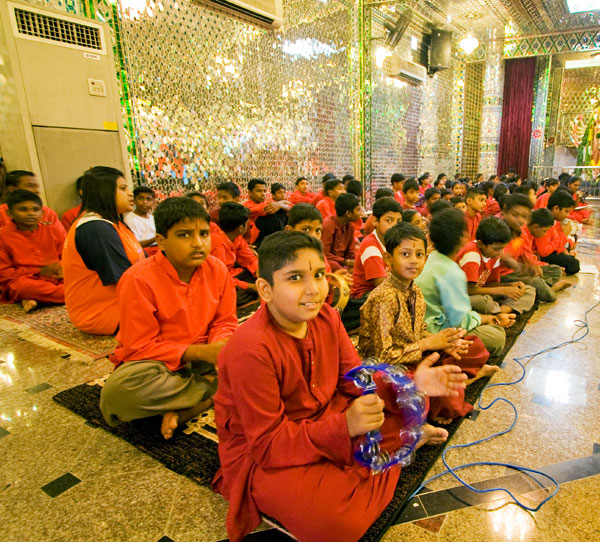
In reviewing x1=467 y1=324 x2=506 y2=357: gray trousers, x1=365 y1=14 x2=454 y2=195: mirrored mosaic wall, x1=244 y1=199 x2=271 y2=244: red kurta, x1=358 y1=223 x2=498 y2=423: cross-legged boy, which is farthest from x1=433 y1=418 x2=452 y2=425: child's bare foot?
x1=365 y1=14 x2=454 y2=195: mirrored mosaic wall

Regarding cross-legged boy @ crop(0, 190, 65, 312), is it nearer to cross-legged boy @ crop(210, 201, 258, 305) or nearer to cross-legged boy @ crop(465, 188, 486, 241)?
cross-legged boy @ crop(210, 201, 258, 305)

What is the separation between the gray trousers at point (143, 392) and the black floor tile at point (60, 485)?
9.5 inches

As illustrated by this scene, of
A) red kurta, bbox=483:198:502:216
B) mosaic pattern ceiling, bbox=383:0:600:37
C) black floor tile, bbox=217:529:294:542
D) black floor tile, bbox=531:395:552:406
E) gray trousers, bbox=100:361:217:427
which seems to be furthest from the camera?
mosaic pattern ceiling, bbox=383:0:600:37

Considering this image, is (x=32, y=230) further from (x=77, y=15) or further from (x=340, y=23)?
(x=340, y=23)

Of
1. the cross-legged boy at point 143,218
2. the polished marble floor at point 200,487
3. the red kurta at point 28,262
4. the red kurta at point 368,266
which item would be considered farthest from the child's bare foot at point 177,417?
the cross-legged boy at point 143,218

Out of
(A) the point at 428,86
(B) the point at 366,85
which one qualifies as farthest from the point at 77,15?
(A) the point at 428,86

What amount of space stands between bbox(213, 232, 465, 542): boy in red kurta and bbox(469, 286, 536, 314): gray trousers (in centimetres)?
171

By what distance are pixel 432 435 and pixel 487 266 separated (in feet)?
5.39

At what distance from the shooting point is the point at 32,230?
10.8ft

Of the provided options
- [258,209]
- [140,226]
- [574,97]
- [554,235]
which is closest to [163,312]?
[140,226]

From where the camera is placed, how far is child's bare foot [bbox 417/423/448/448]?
1.48 meters

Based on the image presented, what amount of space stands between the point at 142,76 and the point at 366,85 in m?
4.40

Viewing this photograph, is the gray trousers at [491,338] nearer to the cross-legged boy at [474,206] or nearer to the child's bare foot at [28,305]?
the cross-legged boy at [474,206]

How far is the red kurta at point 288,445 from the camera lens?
1.06 metres
